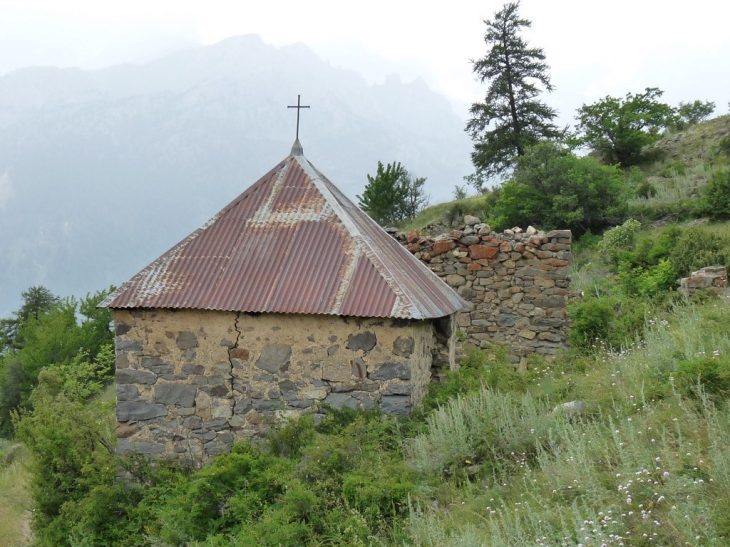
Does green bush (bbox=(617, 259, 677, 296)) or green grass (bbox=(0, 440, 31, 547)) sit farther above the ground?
green bush (bbox=(617, 259, 677, 296))

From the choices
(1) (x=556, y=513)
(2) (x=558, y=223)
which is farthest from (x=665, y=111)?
(1) (x=556, y=513)

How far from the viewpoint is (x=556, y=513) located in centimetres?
351

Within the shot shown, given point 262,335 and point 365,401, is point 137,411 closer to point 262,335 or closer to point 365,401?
point 262,335

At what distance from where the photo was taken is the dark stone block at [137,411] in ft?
20.4

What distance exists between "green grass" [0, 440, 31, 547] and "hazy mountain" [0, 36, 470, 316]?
117 metres

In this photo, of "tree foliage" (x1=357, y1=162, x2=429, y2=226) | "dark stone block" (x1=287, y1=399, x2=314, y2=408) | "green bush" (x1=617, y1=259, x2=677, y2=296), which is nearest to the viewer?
"dark stone block" (x1=287, y1=399, x2=314, y2=408)

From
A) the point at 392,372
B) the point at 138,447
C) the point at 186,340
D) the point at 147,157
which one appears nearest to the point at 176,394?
the point at 186,340

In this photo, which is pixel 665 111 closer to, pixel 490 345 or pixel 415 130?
pixel 490 345

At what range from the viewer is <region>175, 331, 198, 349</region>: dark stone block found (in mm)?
6176

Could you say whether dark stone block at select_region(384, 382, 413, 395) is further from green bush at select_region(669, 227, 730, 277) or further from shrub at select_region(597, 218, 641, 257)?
shrub at select_region(597, 218, 641, 257)

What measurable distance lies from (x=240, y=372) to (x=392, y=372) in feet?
4.91

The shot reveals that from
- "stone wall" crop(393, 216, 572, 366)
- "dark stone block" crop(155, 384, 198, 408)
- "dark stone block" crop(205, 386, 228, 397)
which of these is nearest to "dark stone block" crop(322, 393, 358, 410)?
"dark stone block" crop(205, 386, 228, 397)

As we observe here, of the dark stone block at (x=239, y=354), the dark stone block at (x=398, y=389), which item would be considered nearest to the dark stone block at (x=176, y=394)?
the dark stone block at (x=239, y=354)

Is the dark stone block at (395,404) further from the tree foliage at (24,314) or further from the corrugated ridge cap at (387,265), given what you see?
the tree foliage at (24,314)
